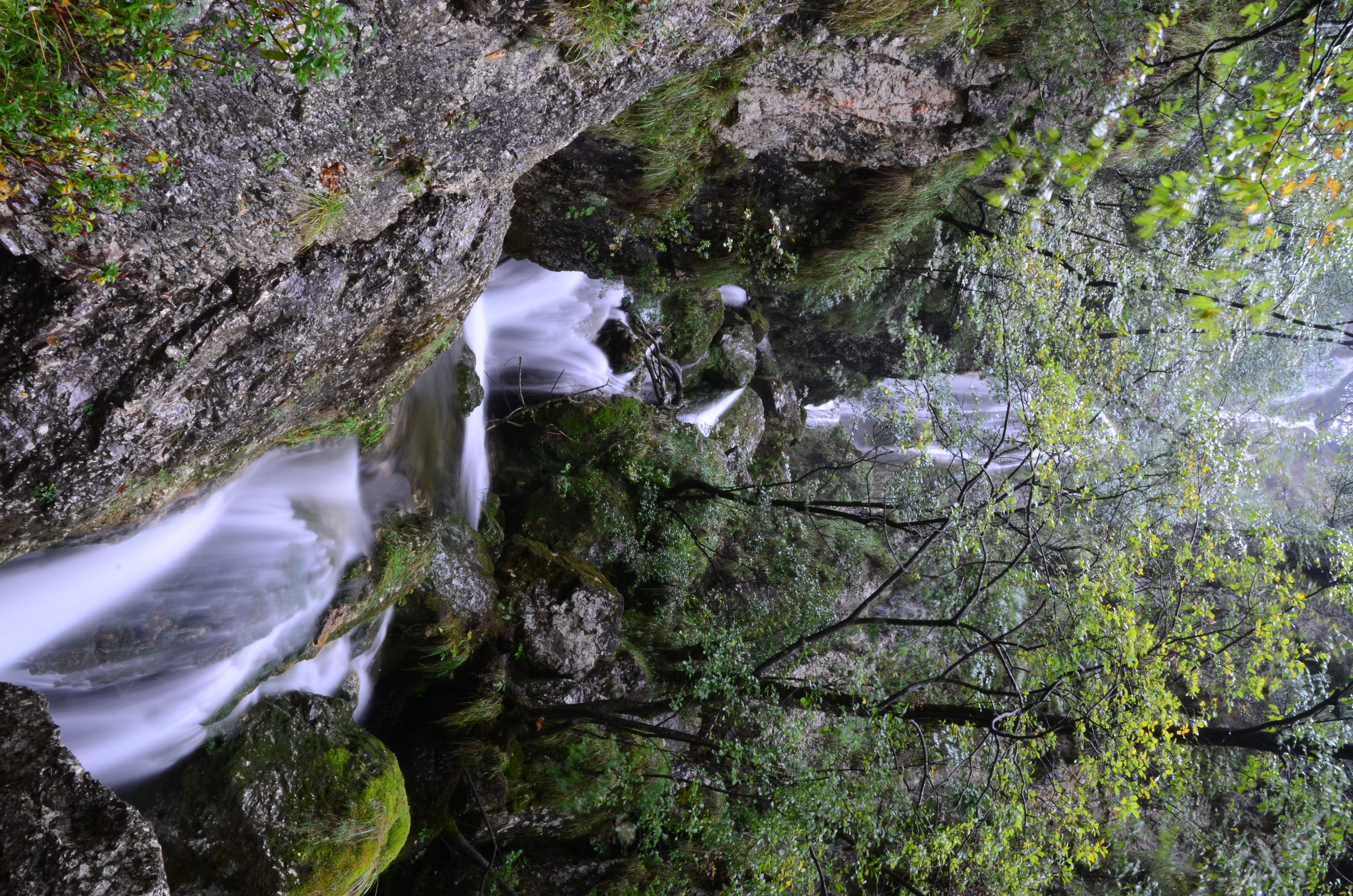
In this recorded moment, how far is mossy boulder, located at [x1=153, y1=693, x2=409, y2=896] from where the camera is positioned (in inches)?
188

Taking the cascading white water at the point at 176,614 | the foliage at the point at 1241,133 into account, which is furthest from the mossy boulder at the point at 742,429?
the cascading white water at the point at 176,614

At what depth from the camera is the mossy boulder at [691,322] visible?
11.3 meters

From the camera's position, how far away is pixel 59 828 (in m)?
3.46

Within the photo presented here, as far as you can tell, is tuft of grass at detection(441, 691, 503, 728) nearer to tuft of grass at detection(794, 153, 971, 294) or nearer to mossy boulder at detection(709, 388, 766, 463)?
mossy boulder at detection(709, 388, 766, 463)

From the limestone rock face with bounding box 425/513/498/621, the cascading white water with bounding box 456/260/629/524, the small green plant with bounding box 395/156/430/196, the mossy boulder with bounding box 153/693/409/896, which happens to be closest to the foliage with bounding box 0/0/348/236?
the small green plant with bounding box 395/156/430/196

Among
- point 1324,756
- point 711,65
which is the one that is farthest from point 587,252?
point 1324,756

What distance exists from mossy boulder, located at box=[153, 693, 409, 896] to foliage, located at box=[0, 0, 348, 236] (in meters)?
4.11

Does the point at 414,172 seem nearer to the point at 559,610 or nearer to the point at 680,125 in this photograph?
the point at 680,125

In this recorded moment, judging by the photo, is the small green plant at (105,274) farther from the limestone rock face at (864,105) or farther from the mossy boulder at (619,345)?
the mossy boulder at (619,345)

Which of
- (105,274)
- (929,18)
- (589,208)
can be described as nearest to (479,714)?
(105,274)

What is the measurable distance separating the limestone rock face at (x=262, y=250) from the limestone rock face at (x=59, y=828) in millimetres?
1135

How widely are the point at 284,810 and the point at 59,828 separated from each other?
6.03 ft

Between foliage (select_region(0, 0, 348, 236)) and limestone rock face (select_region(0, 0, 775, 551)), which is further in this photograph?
limestone rock face (select_region(0, 0, 775, 551))

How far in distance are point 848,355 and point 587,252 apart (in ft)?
24.7
